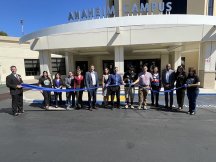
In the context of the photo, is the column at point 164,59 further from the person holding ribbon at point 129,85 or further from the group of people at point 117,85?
the person holding ribbon at point 129,85

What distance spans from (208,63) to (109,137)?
1002cm

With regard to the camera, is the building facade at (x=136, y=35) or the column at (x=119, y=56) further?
the column at (x=119, y=56)

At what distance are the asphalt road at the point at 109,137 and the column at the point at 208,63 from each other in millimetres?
5603

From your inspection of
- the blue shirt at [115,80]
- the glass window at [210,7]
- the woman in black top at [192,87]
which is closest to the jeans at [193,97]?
the woman in black top at [192,87]

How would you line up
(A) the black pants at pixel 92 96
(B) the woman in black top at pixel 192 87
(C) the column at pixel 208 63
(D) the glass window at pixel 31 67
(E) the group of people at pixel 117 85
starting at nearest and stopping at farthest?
(B) the woman in black top at pixel 192 87 → (E) the group of people at pixel 117 85 → (A) the black pants at pixel 92 96 → (C) the column at pixel 208 63 → (D) the glass window at pixel 31 67

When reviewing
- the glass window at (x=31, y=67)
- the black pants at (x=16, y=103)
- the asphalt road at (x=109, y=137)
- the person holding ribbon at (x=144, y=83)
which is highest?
the glass window at (x=31, y=67)

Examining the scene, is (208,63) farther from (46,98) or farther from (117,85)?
(46,98)

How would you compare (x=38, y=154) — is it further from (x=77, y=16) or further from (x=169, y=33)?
(x=77, y=16)

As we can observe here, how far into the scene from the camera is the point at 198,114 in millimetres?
6320

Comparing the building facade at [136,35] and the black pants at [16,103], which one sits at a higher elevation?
the building facade at [136,35]

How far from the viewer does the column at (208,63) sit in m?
11.1

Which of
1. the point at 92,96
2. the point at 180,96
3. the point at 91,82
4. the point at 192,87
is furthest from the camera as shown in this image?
the point at 92,96

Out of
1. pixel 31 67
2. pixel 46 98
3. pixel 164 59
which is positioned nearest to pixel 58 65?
pixel 31 67

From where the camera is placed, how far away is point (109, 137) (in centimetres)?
439
